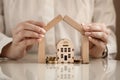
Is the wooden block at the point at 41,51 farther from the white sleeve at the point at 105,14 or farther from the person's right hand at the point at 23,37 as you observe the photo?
the white sleeve at the point at 105,14

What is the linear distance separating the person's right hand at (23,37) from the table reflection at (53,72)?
0.07 meters

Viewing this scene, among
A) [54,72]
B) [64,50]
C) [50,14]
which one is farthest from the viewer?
[50,14]

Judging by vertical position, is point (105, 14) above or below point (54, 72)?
above

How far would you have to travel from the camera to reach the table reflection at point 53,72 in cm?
54

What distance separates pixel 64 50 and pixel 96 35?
0.09 metres

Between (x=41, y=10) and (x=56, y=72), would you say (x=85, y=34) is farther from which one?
(x=41, y=10)

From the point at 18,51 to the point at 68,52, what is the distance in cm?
15

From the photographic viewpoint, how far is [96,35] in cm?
73

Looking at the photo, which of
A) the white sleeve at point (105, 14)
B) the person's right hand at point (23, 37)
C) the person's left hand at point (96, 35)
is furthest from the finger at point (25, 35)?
the white sleeve at point (105, 14)

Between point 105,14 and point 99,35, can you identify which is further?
point 105,14

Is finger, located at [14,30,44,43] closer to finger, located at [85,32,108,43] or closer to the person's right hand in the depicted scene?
the person's right hand

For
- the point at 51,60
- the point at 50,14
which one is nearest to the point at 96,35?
the point at 51,60

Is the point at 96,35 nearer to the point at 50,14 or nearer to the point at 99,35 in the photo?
the point at 99,35

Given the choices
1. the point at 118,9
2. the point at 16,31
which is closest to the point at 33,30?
the point at 16,31
